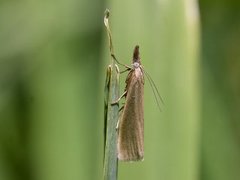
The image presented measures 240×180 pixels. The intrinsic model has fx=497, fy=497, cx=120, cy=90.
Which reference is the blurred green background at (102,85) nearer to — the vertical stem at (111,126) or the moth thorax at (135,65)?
the moth thorax at (135,65)

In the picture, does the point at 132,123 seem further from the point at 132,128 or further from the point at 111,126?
the point at 111,126

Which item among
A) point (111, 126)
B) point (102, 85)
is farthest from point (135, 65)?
point (111, 126)

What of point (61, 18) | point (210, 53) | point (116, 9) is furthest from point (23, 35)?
point (210, 53)

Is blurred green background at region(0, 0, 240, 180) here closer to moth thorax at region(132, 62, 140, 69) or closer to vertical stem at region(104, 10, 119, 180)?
moth thorax at region(132, 62, 140, 69)

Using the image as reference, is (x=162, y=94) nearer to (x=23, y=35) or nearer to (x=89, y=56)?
(x=89, y=56)

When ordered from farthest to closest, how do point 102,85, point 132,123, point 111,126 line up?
1. point 102,85
2. point 132,123
3. point 111,126

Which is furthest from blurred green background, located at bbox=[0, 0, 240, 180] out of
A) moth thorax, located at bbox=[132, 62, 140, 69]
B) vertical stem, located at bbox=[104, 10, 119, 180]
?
vertical stem, located at bbox=[104, 10, 119, 180]
